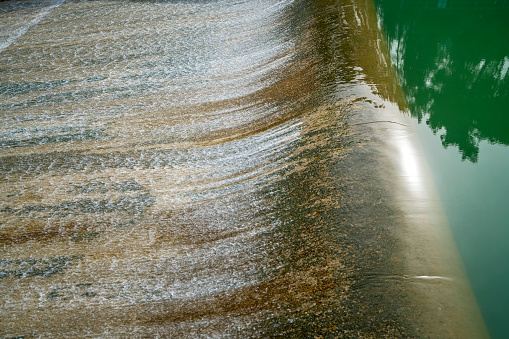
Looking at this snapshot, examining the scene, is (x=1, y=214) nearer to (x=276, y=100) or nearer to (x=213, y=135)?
(x=213, y=135)

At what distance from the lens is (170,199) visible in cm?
276

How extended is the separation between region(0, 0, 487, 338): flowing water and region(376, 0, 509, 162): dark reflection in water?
264 mm

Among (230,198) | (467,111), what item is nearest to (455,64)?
(467,111)

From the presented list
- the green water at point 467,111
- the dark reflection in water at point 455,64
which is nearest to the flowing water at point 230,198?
the green water at point 467,111

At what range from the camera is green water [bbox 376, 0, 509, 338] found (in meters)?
2.01

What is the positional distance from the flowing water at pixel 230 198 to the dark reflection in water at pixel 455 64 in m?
0.26

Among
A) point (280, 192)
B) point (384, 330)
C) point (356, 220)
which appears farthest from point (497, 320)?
point (280, 192)

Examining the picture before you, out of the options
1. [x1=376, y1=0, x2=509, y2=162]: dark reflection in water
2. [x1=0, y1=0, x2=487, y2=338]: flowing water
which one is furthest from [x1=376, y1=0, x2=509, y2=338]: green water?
[x1=0, y1=0, x2=487, y2=338]: flowing water

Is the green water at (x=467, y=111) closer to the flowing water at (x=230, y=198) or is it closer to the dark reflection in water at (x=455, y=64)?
the dark reflection in water at (x=455, y=64)

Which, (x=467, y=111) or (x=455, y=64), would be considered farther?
(x=455, y=64)

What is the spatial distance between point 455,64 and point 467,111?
71 cm

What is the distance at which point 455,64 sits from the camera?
11.8ft

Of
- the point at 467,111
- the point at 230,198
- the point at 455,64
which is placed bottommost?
the point at 230,198

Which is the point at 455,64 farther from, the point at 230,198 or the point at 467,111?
the point at 230,198
